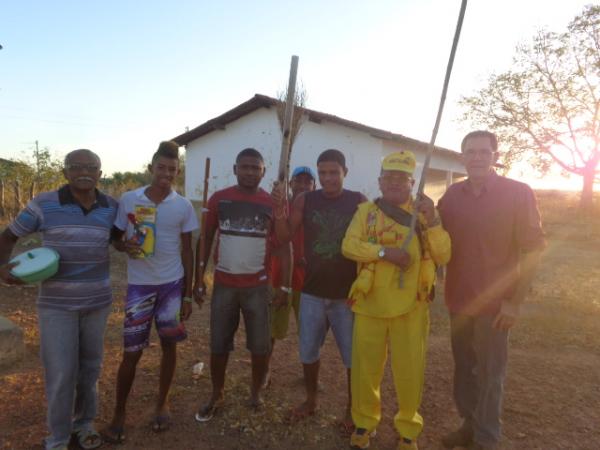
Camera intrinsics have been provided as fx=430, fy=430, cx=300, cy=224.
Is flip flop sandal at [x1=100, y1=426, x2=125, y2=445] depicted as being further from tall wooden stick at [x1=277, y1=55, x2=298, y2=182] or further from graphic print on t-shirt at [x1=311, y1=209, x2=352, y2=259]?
tall wooden stick at [x1=277, y1=55, x2=298, y2=182]

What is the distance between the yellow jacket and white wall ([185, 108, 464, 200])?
9.92 meters

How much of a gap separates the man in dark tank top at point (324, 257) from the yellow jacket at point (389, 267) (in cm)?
25

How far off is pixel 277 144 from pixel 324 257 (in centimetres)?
1159

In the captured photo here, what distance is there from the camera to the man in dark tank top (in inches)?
121

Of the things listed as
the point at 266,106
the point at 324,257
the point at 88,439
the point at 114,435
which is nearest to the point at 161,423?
the point at 114,435

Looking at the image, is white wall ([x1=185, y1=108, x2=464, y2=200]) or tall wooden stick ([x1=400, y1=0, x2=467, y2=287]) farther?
white wall ([x1=185, y1=108, x2=464, y2=200])

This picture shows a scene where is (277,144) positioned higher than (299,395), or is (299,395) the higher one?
(277,144)

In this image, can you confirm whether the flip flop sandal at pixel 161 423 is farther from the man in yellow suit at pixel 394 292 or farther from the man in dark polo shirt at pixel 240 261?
the man in yellow suit at pixel 394 292

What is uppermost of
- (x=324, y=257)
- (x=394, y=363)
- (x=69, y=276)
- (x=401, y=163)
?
(x=401, y=163)

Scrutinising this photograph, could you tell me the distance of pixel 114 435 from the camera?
288 cm

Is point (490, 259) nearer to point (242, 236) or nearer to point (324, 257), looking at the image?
point (324, 257)

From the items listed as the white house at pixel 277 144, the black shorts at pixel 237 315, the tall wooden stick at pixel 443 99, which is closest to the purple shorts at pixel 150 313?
the black shorts at pixel 237 315

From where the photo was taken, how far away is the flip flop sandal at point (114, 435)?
2872mm

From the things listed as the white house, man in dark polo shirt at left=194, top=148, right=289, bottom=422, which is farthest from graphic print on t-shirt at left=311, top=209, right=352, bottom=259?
the white house
